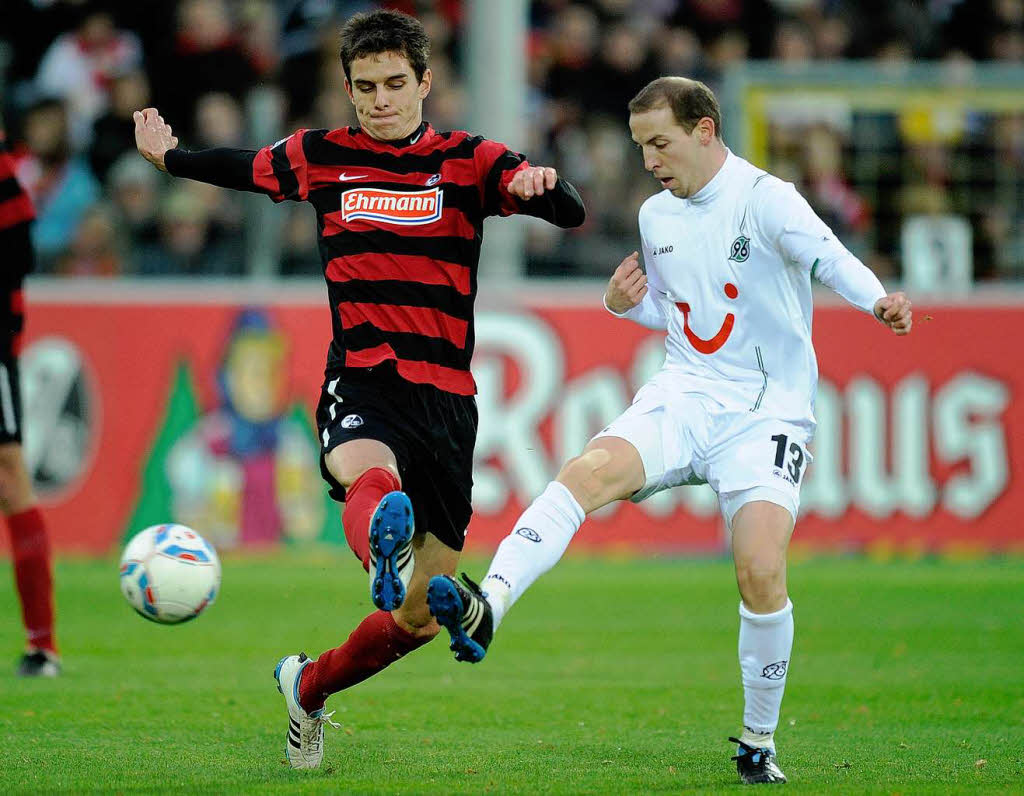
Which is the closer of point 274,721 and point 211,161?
point 211,161

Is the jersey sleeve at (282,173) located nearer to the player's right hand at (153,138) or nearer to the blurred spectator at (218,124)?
the player's right hand at (153,138)

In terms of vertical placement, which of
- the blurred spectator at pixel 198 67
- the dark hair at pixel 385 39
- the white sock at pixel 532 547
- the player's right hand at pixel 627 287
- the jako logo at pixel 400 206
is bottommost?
the white sock at pixel 532 547

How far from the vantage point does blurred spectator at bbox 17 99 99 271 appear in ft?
45.6

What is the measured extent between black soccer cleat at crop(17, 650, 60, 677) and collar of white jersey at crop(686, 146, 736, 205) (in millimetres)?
3819

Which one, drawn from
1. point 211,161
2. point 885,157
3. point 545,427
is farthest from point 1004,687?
point 885,157

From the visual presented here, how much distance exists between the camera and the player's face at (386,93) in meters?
5.69

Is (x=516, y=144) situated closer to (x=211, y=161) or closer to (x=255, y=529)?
(x=255, y=529)

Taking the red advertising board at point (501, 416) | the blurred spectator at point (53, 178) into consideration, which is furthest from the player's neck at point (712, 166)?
the blurred spectator at point (53, 178)

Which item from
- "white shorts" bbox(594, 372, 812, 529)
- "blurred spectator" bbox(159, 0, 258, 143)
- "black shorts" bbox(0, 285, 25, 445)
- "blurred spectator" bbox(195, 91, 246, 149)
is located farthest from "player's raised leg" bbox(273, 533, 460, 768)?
"blurred spectator" bbox(159, 0, 258, 143)

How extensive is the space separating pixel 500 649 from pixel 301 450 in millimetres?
4014

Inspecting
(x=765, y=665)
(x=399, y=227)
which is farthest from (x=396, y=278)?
(x=765, y=665)

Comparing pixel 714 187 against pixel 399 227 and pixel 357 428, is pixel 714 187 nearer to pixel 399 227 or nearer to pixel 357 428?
pixel 399 227

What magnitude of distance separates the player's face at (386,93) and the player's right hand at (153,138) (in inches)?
27.0

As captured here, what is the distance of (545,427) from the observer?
13.1 m
